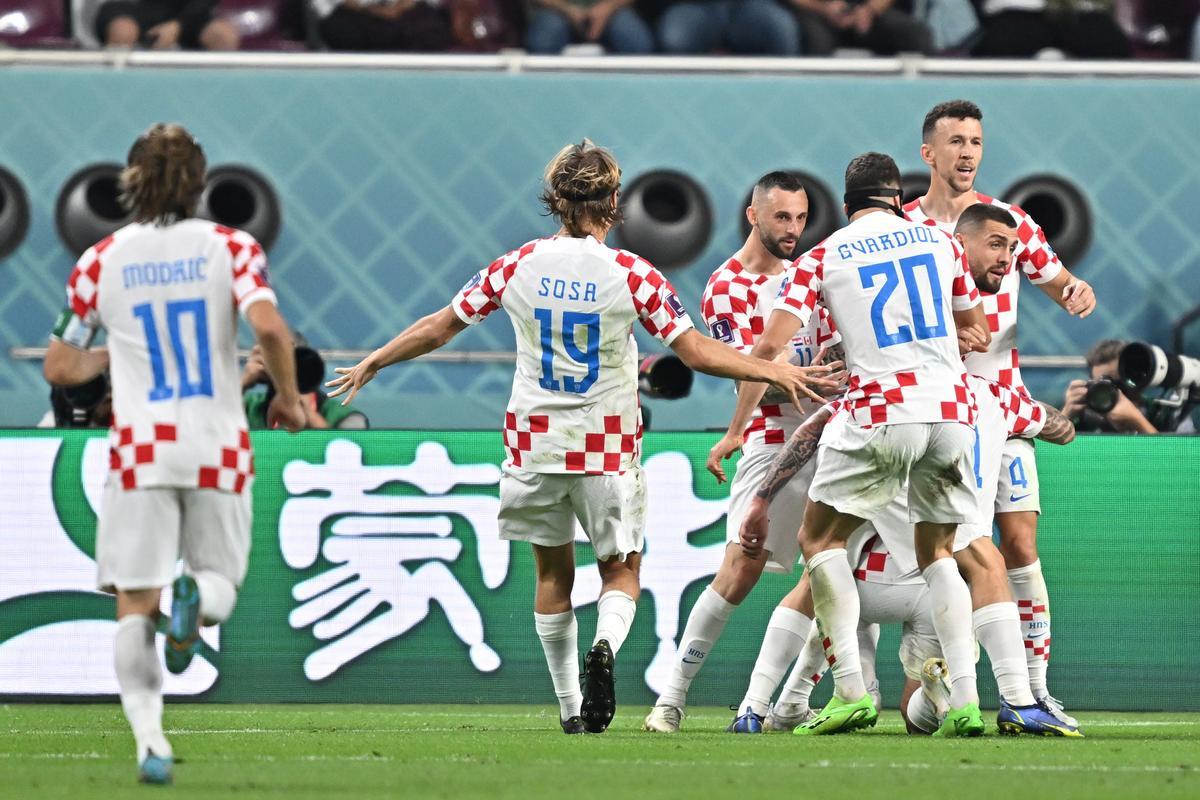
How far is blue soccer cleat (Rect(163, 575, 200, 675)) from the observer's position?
5535mm

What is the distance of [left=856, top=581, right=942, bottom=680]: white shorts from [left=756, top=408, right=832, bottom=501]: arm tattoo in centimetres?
60

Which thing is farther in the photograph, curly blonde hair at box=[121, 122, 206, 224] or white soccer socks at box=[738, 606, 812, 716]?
white soccer socks at box=[738, 606, 812, 716]

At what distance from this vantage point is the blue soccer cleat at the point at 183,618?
18.2 feet

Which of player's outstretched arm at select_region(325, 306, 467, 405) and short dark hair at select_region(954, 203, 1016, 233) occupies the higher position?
short dark hair at select_region(954, 203, 1016, 233)

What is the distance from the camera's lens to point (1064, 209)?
14570 mm

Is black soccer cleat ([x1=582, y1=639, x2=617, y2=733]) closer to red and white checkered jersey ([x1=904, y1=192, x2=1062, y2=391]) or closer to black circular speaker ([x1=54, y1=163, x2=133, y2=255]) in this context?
red and white checkered jersey ([x1=904, y1=192, x2=1062, y2=391])

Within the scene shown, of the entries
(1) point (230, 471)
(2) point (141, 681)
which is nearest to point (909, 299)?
(1) point (230, 471)

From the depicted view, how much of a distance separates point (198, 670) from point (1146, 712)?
178 inches

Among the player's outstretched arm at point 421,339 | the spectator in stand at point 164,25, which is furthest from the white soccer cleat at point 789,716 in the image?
the spectator in stand at point 164,25

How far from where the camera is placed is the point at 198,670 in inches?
382

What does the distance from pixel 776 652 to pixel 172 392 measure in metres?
3.13

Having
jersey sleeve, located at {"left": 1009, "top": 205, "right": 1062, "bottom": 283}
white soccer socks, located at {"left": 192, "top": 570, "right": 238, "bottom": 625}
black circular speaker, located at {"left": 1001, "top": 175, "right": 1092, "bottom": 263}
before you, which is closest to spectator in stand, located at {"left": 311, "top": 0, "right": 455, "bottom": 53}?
black circular speaker, located at {"left": 1001, "top": 175, "right": 1092, "bottom": 263}

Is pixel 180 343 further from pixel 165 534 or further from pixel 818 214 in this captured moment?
pixel 818 214

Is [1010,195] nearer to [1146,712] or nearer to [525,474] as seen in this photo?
[1146,712]
